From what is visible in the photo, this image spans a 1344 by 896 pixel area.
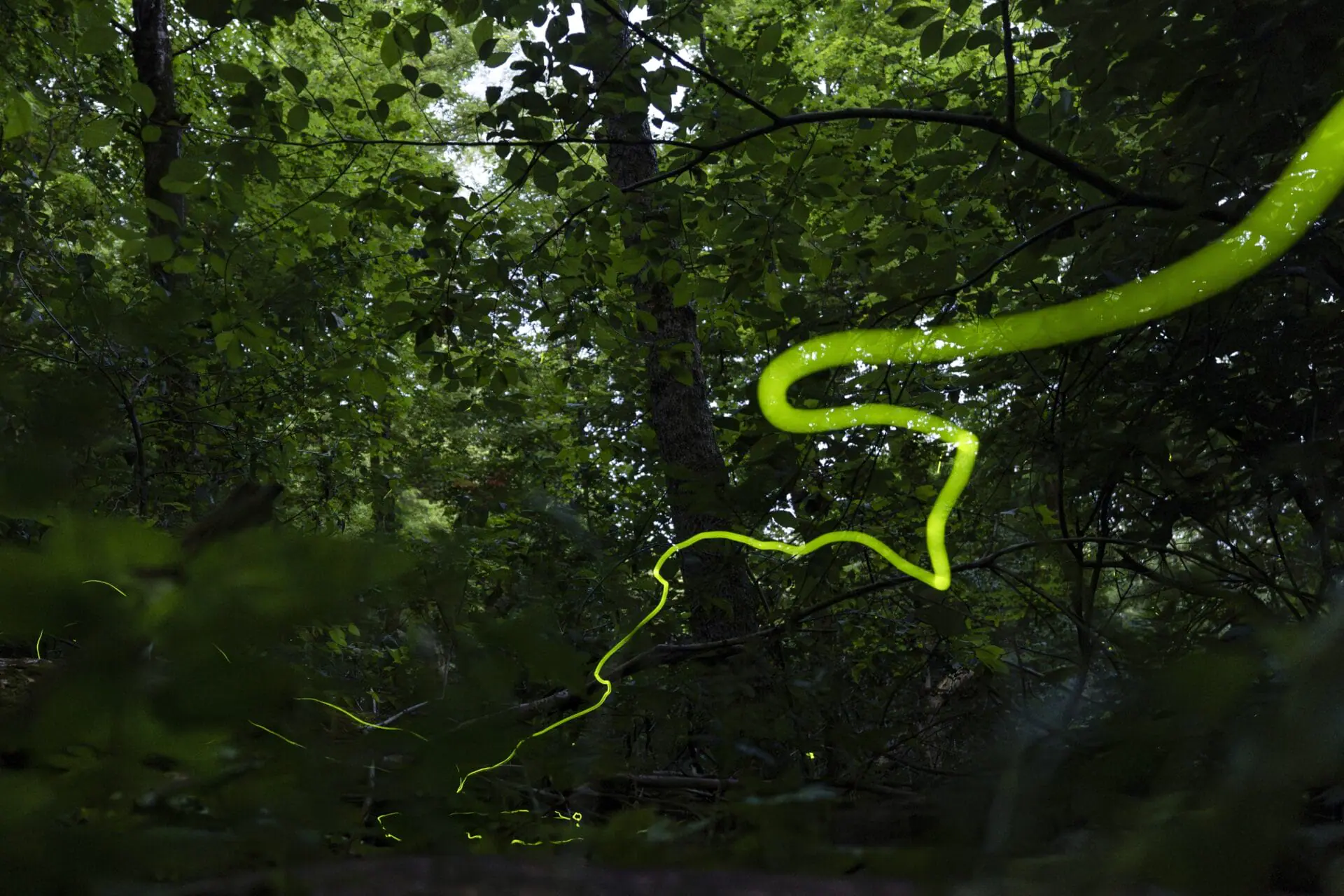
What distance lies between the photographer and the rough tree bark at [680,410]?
2635mm

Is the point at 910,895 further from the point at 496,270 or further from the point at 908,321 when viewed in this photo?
the point at 496,270

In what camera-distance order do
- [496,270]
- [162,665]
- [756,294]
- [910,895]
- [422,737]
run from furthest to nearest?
[756,294], [496,270], [422,737], [162,665], [910,895]

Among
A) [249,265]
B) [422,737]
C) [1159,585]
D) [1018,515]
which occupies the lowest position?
[422,737]

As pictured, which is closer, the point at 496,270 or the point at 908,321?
the point at 908,321

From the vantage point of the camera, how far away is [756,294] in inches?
142

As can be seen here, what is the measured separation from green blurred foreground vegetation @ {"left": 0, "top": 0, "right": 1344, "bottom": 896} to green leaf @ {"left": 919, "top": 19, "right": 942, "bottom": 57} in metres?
0.01

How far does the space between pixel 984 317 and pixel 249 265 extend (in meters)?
4.19

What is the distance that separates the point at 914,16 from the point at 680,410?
203 centimetres

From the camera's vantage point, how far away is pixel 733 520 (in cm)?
266

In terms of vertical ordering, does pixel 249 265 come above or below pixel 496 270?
above

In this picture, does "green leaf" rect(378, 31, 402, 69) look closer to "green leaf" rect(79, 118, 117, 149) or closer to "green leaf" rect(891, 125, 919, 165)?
"green leaf" rect(79, 118, 117, 149)

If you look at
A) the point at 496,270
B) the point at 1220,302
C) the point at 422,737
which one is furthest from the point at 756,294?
the point at 422,737

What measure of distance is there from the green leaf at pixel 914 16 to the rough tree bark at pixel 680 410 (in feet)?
2.70

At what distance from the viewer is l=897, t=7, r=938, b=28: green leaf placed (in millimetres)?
2557
